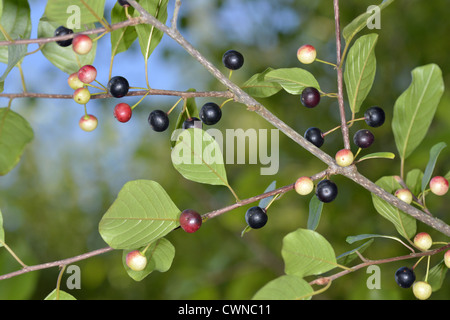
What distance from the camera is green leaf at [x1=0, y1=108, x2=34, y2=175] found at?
693mm

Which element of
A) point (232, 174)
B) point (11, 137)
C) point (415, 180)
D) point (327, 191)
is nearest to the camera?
point (11, 137)

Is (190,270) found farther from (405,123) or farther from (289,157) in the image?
(405,123)

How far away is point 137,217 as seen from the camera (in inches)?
31.6

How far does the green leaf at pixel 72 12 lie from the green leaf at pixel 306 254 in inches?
19.0

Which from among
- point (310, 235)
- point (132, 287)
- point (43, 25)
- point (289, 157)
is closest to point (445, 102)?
point (289, 157)

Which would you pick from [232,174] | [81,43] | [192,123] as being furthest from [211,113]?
[232,174]

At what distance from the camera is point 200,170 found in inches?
34.1

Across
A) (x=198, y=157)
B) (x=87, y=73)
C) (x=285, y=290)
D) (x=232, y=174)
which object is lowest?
(x=285, y=290)

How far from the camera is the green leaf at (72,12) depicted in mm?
742

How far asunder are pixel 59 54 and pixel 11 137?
0.27 m

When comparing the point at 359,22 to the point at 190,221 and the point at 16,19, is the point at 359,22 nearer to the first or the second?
the point at 190,221

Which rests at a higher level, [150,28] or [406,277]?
[150,28]

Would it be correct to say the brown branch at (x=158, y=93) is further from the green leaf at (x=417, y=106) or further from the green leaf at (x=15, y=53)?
the green leaf at (x=417, y=106)

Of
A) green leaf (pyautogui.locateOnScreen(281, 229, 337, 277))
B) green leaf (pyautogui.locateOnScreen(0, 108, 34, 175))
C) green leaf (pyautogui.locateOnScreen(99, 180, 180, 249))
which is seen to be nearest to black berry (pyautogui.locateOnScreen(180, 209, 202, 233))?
green leaf (pyautogui.locateOnScreen(99, 180, 180, 249))
